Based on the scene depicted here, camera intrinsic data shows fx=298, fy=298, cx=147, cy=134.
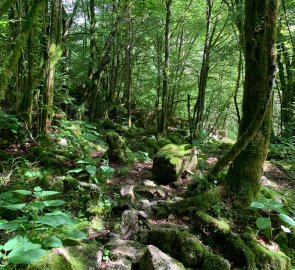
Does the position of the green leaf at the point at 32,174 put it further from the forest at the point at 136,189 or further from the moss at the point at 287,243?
the moss at the point at 287,243

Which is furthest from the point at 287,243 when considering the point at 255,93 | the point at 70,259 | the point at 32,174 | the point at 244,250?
the point at 32,174

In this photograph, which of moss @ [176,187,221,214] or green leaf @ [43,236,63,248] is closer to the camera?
green leaf @ [43,236,63,248]

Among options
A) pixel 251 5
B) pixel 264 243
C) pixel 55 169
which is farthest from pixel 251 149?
pixel 55 169

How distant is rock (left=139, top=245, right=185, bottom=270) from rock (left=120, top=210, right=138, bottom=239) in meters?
0.72

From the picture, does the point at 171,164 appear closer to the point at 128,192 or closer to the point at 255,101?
the point at 128,192

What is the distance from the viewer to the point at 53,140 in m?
6.78

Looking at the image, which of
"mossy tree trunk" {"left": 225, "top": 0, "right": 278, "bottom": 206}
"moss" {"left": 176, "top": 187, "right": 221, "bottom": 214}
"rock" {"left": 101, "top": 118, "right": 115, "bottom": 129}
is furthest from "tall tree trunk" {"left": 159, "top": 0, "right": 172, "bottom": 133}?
"moss" {"left": 176, "top": 187, "right": 221, "bottom": 214}

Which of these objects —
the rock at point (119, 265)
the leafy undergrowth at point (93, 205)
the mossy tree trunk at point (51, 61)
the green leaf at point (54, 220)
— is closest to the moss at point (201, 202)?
the leafy undergrowth at point (93, 205)

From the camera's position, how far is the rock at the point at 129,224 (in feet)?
13.0

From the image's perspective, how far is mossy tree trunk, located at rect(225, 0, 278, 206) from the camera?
4.20 meters

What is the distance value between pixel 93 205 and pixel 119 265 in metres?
1.37

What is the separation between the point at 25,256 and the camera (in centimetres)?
204

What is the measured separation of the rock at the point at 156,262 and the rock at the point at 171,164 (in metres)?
3.05

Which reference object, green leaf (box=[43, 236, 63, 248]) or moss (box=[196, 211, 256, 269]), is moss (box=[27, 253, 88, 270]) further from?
moss (box=[196, 211, 256, 269])
